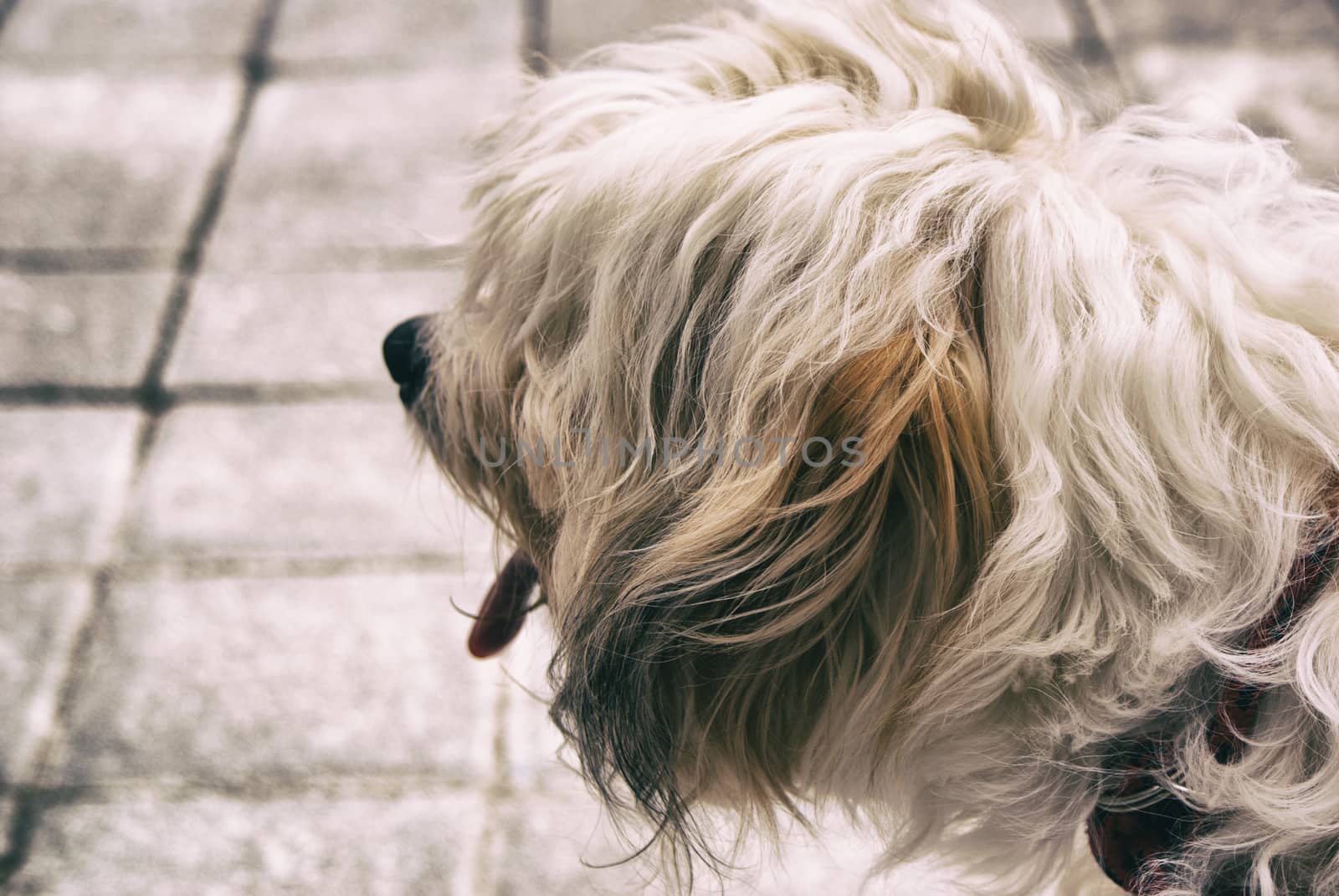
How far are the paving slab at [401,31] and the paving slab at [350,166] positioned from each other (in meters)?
0.14

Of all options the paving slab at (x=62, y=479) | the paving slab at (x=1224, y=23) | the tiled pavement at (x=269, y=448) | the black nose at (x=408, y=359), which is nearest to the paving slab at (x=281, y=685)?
the tiled pavement at (x=269, y=448)

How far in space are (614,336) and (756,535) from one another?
283 millimetres

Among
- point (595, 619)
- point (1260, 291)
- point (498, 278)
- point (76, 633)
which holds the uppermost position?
point (1260, 291)

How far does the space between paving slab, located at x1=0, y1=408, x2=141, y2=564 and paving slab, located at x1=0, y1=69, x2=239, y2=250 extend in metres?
0.72

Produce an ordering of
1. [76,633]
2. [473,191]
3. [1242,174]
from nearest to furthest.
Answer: [1242,174], [473,191], [76,633]

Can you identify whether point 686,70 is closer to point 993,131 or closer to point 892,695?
point 993,131

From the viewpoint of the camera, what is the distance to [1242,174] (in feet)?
4.50

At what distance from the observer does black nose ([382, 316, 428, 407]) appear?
1.60 metres

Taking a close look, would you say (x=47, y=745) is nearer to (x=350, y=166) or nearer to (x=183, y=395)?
(x=183, y=395)

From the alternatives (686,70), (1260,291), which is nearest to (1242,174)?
(1260,291)

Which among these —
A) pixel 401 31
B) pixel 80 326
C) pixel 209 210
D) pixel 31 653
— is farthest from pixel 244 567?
pixel 401 31

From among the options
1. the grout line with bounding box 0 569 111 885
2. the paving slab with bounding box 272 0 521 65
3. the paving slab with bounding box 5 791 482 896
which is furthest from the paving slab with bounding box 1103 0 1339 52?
the grout line with bounding box 0 569 111 885

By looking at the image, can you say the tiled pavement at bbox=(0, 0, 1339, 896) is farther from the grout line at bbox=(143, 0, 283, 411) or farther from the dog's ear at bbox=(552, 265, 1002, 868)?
the dog's ear at bbox=(552, 265, 1002, 868)

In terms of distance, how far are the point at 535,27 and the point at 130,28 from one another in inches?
60.7
